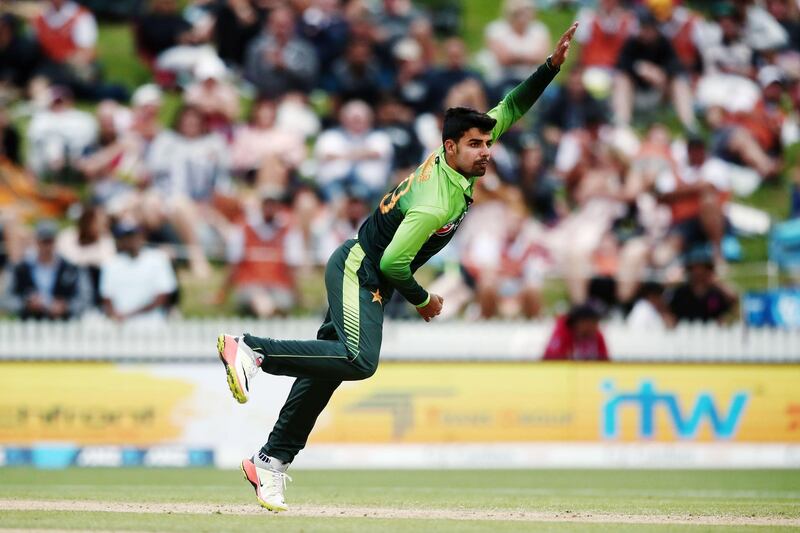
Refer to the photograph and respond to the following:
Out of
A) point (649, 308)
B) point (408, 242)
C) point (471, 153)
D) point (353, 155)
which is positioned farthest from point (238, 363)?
point (353, 155)

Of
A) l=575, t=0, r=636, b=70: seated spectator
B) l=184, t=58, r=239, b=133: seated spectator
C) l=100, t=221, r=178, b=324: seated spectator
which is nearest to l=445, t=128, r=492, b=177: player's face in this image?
l=100, t=221, r=178, b=324: seated spectator

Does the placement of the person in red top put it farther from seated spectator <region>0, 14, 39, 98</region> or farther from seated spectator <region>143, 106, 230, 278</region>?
seated spectator <region>0, 14, 39, 98</region>

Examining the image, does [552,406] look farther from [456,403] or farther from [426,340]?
[426,340]

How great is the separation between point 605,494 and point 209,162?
8253mm

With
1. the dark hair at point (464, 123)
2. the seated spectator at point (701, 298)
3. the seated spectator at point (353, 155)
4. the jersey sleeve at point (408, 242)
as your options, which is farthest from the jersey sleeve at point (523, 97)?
the seated spectator at point (353, 155)

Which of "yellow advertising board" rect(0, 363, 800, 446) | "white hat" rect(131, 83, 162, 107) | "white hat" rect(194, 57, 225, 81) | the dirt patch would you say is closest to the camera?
the dirt patch

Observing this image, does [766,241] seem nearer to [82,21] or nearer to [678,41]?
[678,41]

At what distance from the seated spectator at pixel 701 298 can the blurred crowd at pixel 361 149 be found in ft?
0.06

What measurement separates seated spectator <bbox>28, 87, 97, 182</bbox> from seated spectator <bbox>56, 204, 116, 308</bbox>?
2.14 metres

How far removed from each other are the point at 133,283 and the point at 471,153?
789 centimetres

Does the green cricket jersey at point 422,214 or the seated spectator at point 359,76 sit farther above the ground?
the seated spectator at point 359,76

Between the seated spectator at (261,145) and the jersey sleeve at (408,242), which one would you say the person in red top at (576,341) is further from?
the jersey sleeve at (408,242)

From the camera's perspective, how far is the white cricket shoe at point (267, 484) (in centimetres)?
812

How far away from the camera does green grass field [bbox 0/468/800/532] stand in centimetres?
743
